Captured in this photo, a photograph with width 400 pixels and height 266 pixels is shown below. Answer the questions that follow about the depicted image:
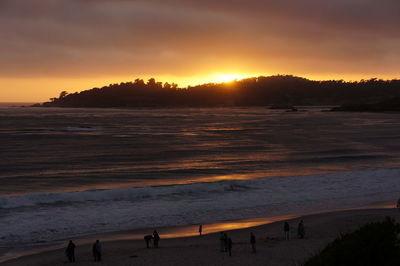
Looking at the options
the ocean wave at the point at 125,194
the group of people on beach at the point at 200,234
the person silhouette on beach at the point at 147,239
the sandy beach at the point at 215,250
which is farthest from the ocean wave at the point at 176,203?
the group of people on beach at the point at 200,234

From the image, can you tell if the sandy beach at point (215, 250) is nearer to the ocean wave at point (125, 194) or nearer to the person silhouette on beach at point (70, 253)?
the person silhouette on beach at point (70, 253)

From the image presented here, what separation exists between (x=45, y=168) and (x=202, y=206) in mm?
20173

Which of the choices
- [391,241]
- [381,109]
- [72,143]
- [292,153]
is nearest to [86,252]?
[391,241]

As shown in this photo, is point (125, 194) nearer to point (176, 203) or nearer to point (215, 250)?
point (176, 203)

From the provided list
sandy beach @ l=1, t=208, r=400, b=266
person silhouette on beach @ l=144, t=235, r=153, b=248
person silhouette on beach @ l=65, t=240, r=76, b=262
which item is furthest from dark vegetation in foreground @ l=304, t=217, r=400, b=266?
person silhouette on beach @ l=65, t=240, r=76, b=262

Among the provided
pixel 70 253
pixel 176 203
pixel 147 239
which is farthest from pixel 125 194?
pixel 70 253

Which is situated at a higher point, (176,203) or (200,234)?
(200,234)

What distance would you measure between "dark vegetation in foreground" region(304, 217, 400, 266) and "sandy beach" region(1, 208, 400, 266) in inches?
201

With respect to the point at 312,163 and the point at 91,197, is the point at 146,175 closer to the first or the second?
the point at 91,197

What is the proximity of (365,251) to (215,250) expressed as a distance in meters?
8.78

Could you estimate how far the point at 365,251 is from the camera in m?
9.86

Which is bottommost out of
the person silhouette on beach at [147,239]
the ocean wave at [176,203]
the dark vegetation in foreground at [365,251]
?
the ocean wave at [176,203]

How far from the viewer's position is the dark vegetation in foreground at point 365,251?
32.0 ft

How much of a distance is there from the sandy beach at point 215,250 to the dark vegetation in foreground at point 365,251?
16.8 ft
